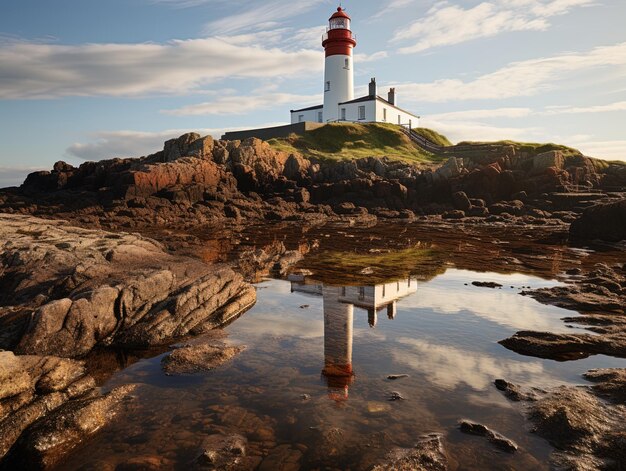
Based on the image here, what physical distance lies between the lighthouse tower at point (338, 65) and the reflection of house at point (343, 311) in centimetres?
6021

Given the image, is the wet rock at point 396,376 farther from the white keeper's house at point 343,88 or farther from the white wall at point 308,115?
the white wall at point 308,115

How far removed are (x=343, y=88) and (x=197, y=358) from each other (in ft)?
219

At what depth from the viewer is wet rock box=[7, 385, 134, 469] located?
17.6 ft

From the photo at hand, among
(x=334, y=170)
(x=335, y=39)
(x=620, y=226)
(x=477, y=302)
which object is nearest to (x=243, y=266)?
Result: (x=477, y=302)

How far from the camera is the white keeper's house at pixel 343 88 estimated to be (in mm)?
67375

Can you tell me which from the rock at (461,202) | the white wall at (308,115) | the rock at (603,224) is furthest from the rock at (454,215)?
the white wall at (308,115)

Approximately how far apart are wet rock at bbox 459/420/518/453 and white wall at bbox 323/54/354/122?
6817 cm

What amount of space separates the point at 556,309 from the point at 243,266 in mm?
10220

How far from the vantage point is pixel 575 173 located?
4406 centimetres

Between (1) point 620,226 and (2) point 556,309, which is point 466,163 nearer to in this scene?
(1) point 620,226

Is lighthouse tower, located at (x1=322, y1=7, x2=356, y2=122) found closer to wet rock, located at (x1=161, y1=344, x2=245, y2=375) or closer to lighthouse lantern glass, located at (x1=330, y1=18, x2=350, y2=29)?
lighthouse lantern glass, located at (x1=330, y1=18, x2=350, y2=29)

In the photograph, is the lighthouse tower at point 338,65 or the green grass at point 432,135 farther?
the green grass at point 432,135

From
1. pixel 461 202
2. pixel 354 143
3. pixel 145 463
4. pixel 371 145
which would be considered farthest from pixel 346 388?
pixel 371 145

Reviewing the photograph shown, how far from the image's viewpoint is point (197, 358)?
8.10 m
